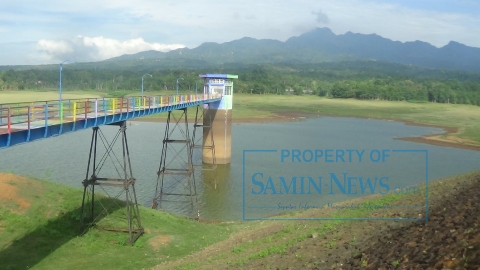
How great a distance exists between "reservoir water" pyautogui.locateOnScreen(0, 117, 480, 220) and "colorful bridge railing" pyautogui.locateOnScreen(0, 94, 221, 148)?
7240mm

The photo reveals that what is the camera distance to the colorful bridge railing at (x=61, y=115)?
1297 cm

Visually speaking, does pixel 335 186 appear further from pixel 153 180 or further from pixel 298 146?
pixel 298 146

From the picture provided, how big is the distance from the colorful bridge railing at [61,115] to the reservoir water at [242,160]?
7240mm

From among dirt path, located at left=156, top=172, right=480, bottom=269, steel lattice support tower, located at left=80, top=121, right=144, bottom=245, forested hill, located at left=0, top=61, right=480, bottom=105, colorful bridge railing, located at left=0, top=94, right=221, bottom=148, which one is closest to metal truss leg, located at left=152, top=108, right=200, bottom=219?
colorful bridge railing, located at left=0, top=94, right=221, bottom=148

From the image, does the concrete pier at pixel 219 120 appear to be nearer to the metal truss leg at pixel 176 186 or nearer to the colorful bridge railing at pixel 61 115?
the metal truss leg at pixel 176 186

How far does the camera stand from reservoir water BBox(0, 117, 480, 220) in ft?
97.5

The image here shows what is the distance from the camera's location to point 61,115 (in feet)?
49.4

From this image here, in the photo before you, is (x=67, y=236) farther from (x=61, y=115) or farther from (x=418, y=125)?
(x=418, y=125)

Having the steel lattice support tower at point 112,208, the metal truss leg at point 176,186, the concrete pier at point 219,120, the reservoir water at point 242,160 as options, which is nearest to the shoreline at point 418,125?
the reservoir water at point 242,160

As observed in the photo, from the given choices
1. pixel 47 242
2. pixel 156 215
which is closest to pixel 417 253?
pixel 47 242

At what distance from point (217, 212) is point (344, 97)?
4007 inches

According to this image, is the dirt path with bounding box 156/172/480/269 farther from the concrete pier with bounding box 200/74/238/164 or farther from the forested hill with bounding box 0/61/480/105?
the forested hill with bounding box 0/61/480/105

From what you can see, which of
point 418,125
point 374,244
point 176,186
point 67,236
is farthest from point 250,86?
point 374,244

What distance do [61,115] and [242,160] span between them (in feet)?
89.4
